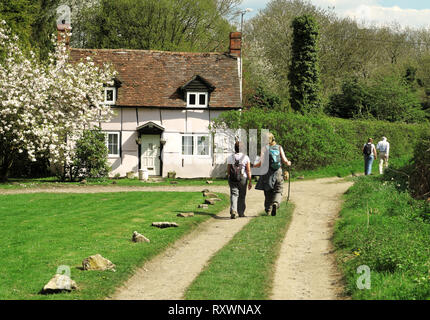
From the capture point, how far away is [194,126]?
3369cm

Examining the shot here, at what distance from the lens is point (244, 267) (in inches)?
384

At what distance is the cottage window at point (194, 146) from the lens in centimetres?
3375

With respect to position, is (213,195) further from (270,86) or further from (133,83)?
(270,86)

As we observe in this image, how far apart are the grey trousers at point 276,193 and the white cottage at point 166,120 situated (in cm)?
1727

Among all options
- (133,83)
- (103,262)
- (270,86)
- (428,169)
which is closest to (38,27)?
(133,83)

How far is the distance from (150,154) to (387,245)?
24599 millimetres

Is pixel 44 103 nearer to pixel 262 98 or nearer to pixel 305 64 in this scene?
pixel 305 64

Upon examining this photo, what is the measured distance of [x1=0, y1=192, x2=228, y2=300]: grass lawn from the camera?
902 centimetres

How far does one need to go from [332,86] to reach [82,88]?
3184 cm

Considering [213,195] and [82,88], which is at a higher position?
[82,88]

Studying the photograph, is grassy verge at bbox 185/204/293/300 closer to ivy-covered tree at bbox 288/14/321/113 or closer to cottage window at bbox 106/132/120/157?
cottage window at bbox 106/132/120/157

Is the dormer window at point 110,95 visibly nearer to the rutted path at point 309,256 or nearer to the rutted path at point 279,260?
the rutted path at point 309,256

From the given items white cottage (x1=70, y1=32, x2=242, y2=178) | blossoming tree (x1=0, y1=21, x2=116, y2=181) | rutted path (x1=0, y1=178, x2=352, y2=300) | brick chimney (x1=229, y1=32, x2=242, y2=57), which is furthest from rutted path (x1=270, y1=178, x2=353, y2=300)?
brick chimney (x1=229, y1=32, x2=242, y2=57)

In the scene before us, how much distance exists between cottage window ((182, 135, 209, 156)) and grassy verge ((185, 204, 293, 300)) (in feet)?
64.1
